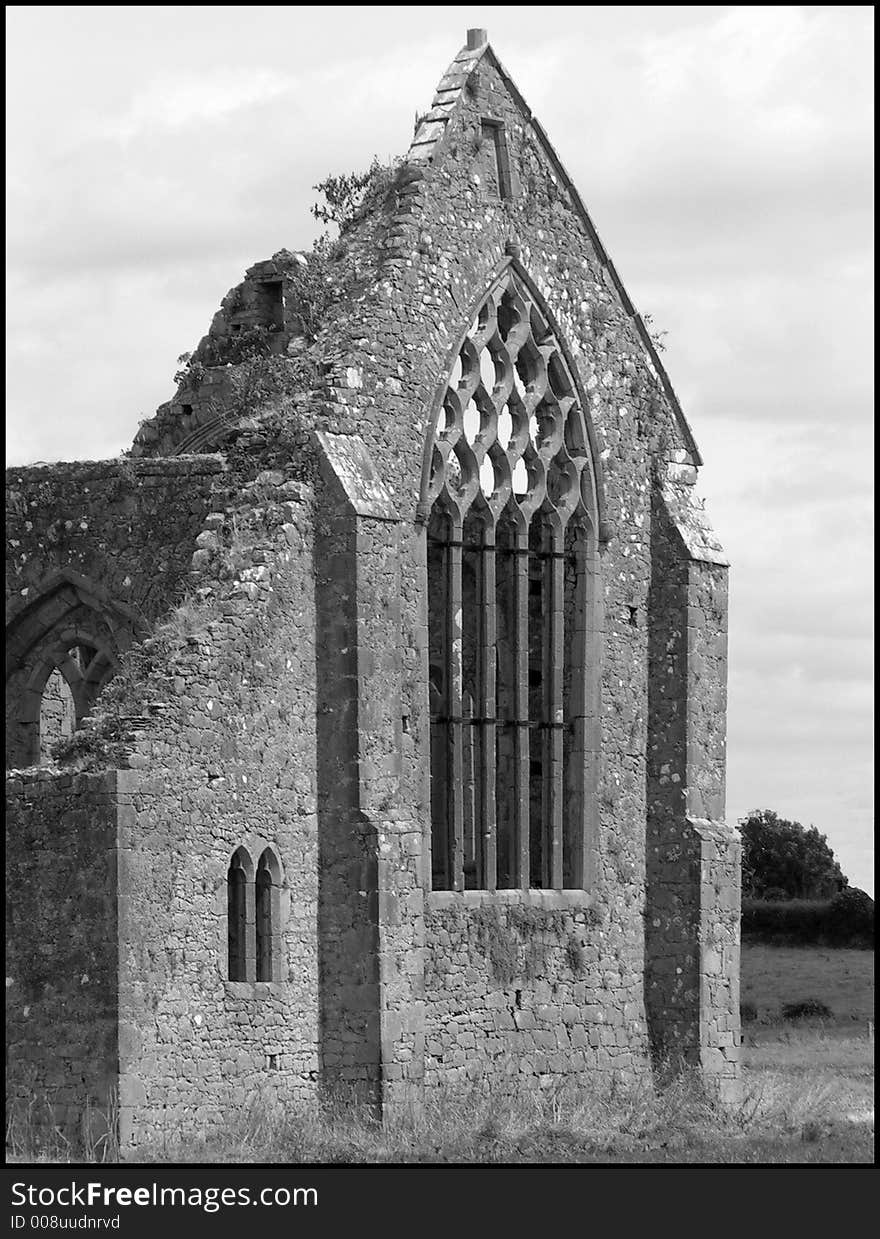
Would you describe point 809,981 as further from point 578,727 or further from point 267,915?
point 267,915

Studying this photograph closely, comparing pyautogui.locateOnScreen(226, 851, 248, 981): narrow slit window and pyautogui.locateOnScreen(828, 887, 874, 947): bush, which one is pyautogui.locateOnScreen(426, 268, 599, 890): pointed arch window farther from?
pyautogui.locateOnScreen(828, 887, 874, 947): bush

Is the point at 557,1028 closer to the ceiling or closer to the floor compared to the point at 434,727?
closer to the floor

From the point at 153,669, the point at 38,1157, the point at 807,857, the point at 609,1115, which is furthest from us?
the point at 807,857

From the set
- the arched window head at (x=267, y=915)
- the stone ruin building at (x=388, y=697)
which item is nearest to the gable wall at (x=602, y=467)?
the stone ruin building at (x=388, y=697)

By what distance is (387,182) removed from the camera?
26375 mm

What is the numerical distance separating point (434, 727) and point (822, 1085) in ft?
21.2

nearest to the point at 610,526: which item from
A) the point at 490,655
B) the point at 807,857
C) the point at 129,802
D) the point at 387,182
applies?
the point at 490,655

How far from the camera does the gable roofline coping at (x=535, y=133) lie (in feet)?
87.2

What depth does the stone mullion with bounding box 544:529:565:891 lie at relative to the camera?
88.9ft

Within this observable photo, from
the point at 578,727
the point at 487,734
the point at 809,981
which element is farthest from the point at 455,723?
the point at 809,981

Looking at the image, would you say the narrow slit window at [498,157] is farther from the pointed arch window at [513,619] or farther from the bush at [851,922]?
the bush at [851,922]

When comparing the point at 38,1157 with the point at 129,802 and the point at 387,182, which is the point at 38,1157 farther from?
the point at 387,182

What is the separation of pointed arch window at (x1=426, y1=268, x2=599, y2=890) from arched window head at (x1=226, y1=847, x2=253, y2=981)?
126 inches

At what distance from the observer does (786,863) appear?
5884 centimetres
